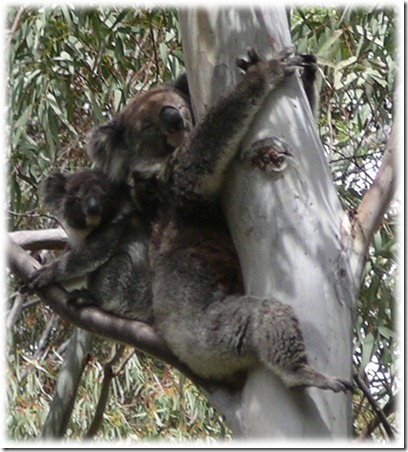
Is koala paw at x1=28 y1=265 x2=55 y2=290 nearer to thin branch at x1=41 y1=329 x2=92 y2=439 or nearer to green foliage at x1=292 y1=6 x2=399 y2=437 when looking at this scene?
thin branch at x1=41 y1=329 x2=92 y2=439

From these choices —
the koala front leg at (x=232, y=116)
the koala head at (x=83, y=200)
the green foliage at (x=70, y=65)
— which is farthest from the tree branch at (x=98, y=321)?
the green foliage at (x=70, y=65)

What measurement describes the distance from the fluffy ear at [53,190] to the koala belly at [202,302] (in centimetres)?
64

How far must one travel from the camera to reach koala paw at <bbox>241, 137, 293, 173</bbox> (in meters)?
2.18

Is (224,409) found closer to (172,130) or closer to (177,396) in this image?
(172,130)

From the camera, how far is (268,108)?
232 cm

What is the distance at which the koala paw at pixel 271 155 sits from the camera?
7.14 feet

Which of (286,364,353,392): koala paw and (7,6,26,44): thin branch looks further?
(7,6,26,44): thin branch

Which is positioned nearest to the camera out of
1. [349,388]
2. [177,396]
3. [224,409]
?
[349,388]

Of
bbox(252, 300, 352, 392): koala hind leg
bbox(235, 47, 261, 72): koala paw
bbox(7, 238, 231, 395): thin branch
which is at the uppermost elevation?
bbox(235, 47, 261, 72): koala paw

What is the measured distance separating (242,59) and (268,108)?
5.8 inches

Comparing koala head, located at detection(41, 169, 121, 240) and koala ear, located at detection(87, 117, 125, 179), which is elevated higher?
koala ear, located at detection(87, 117, 125, 179)

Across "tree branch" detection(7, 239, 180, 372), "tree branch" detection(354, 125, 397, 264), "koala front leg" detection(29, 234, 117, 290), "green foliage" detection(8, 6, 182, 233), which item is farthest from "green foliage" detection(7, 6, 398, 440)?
"tree branch" detection(354, 125, 397, 264)

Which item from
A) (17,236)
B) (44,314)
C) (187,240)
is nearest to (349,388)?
(187,240)

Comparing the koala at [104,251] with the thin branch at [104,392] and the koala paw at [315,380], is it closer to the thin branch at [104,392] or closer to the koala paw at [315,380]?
the thin branch at [104,392]
